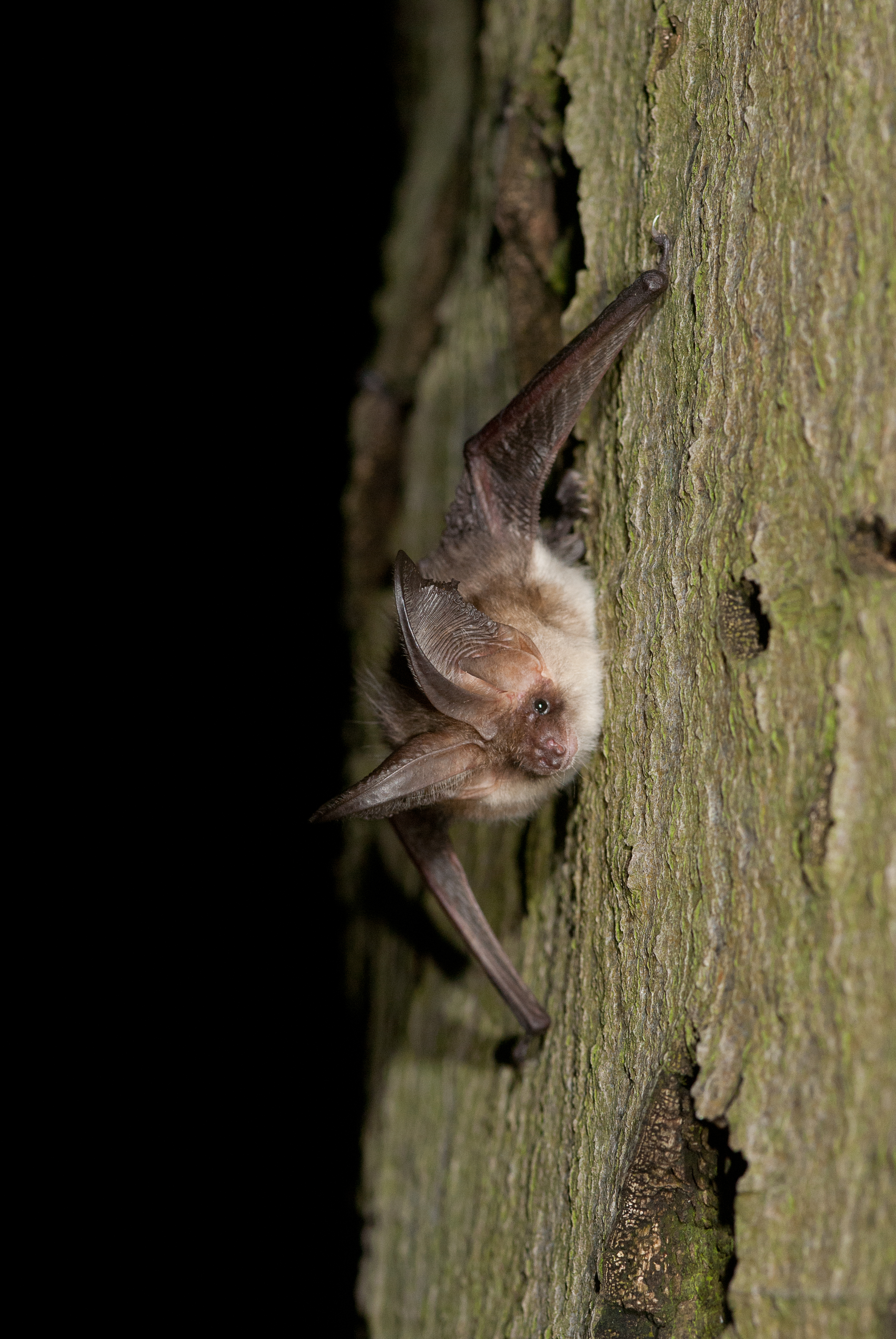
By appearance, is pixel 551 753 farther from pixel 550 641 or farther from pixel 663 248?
pixel 663 248

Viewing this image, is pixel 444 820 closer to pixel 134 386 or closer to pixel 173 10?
pixel 134 386

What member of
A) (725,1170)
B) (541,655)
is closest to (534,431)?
(541,655)

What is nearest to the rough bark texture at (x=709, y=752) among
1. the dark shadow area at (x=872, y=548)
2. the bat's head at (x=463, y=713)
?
the dark shadow area at (x=872, y=548)

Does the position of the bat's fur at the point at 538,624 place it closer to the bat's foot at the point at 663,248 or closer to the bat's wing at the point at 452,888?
the bat's wing at the point at 452,888

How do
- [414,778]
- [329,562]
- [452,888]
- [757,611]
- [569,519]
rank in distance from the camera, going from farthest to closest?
[329,562] < [452,888] < [569,519] < [414,778] < [757,611]

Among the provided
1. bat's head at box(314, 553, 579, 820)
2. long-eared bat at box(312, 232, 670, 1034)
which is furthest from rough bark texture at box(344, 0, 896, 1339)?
bat's head at box(314, 553, 579, 820)

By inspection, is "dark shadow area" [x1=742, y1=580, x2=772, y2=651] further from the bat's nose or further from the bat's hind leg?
the bat's hind leg
